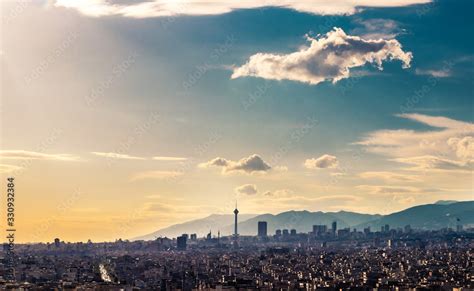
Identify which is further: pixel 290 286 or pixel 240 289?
pixel 290 286

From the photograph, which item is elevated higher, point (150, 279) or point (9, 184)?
point (9, 184)

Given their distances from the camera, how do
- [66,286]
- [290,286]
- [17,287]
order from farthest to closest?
[290,286]
[66,286]
[17,287]

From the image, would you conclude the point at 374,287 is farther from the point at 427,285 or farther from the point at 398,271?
the point at 398,271

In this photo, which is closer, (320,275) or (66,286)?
(66,286)

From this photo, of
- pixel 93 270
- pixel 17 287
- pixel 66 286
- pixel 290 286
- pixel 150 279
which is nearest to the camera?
pixel 17 287

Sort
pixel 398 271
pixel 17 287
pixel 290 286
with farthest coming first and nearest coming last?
pixel 398 271 < pixel 290 286 < pixel 17 287

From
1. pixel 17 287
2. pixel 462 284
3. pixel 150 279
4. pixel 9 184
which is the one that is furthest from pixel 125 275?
pixel 462 284

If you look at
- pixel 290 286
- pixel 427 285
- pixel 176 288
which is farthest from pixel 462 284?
pixel 176 288

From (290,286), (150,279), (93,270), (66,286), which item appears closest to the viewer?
(66,286)

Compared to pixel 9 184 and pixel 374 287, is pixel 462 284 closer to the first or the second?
pixel 374 287
